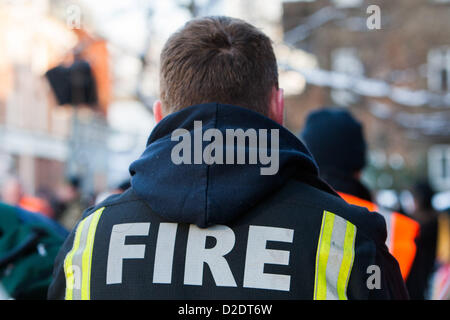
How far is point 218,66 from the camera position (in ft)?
5.08

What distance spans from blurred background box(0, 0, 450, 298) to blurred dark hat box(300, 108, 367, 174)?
1.73 ft

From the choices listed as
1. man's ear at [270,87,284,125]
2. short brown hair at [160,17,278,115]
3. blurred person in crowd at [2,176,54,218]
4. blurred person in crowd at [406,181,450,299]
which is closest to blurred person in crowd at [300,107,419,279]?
man's ear at [270,87,284,125]

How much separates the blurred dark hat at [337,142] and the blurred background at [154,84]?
0.53 meters

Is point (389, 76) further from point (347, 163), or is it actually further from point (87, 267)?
point (87, 267)

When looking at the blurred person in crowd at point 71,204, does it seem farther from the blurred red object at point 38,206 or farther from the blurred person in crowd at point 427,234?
the blurred person in crowd at point 427,234

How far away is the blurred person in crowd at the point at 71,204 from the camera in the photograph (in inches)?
283

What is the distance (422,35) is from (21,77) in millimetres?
11204

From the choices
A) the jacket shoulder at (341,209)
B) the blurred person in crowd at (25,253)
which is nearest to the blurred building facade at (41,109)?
the blurred person in crowd at (25,253)

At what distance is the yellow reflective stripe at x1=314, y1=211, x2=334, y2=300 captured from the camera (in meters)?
1.38

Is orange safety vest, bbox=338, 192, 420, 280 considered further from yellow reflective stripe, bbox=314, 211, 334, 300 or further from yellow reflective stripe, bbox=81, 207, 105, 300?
yellow reflective stripe, bbox=81, 207, 105, 300

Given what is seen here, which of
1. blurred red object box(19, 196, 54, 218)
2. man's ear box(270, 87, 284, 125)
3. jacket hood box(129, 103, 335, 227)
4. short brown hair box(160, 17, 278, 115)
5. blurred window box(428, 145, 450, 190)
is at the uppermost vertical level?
short brown hair box(160, 17, 278, 115)
